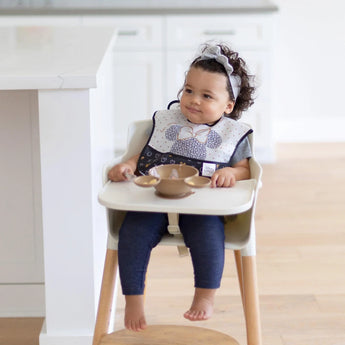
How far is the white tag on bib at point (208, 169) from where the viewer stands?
1.83m

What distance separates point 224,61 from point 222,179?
0.30 m

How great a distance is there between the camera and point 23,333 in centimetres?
236

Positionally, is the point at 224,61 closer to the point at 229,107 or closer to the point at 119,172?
the point at 229,107

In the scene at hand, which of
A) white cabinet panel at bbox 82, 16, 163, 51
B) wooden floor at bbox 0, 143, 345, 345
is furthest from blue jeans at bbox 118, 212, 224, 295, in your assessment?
white cabinet panel at bbox 82, 16, 163, 51

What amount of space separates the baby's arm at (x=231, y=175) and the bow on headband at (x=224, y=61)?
177mm

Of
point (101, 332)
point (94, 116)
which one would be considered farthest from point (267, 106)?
point (101, 332)

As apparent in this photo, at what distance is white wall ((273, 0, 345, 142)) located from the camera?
15.9 feet

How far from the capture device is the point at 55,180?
2.04 metres

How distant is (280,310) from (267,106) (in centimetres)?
211

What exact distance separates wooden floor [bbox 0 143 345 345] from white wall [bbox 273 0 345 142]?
3.04 ft

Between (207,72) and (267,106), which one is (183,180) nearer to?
(207,72)

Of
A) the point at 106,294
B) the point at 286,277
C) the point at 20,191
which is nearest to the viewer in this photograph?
the point at 106,294

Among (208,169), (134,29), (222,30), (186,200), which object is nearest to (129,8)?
(134,29)

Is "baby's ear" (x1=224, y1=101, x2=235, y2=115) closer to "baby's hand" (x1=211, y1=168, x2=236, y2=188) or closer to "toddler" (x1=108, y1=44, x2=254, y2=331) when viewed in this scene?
"toddler" (x1=108, y1=44, x2=254, y2=331)
